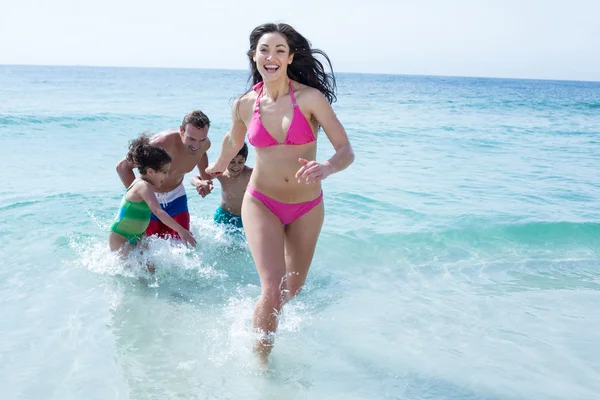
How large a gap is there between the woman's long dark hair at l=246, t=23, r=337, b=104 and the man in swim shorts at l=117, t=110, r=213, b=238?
1.72 meters

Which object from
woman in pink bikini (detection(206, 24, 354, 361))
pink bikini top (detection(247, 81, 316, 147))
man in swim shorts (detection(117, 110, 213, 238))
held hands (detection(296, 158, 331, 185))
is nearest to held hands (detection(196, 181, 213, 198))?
man in swim shorts (detection(117, 110, 213, 238))

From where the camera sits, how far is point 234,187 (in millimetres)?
6254

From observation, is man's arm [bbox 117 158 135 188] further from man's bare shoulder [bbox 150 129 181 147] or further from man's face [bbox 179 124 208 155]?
man's face [bbox 179 124 208 155]

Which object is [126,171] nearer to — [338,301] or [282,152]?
[338,301]

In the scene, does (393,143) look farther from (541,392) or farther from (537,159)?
(541,392)

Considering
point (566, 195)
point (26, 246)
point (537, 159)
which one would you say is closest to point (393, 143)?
point (537, 159)

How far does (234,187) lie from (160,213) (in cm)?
138

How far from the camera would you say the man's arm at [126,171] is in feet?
17.8

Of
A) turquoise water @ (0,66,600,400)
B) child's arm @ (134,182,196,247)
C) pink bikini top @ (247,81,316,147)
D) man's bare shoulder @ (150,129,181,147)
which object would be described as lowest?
turquoise water @ (0,66,600,400)

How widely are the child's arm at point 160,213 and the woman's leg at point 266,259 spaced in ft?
4.38

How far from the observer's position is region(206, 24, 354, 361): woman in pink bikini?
11.5 ft

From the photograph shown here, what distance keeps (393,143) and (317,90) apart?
13458 millimetres

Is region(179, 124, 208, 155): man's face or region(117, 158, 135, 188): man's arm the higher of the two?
region(179, 124, 208, 155): man's face

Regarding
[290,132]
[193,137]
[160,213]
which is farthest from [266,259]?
[193,137]
